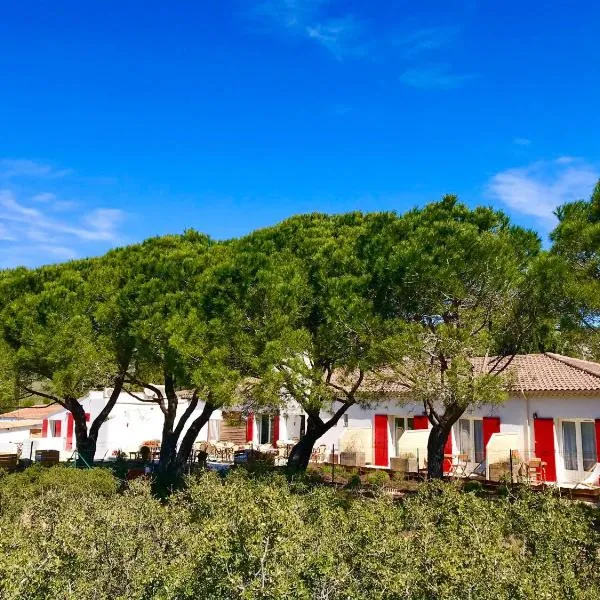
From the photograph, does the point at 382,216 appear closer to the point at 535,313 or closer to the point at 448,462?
the point at 535,313

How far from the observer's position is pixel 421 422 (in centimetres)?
2167

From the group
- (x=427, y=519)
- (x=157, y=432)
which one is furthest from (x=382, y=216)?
(x=157, y=432)

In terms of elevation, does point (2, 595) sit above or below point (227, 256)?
below

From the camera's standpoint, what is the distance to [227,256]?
16781mm

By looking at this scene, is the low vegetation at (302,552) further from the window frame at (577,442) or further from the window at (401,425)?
the window at (401,425)

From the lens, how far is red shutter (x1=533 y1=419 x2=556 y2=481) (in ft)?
59.4

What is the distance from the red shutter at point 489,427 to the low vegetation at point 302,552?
33.5 feet

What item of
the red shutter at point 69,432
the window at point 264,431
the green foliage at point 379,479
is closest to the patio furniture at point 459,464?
the green foliage at point 379,479

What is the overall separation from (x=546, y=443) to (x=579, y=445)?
0.93 m

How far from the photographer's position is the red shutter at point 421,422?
21594 millimetres

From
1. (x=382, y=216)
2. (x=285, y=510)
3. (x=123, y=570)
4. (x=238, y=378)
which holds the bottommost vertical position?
(x=123, y=570)

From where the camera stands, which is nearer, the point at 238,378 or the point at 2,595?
the point at 2,595

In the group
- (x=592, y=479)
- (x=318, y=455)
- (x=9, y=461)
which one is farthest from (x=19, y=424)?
(x=592, y=479)

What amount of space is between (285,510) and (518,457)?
1350 centimetres
